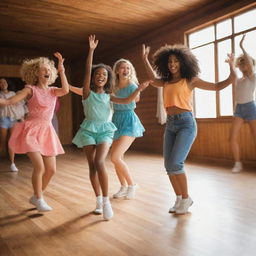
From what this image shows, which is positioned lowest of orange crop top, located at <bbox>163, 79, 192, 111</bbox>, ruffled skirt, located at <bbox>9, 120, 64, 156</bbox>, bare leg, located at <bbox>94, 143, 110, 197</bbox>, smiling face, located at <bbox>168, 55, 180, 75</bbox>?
bare leg, located at <bbox>94, 143, 110, 197</bbox>

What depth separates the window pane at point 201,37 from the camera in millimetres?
5375

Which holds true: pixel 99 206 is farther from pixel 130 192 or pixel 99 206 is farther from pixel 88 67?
pixel 88 67

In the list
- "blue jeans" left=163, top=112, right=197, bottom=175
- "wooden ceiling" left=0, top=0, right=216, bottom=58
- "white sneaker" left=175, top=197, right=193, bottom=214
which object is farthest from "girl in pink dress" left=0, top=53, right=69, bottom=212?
"wooden ceiling" left=0, top=0, right=216, bottom=58

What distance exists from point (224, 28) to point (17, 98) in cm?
398

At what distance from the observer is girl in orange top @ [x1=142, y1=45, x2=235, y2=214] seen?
232 centimetres

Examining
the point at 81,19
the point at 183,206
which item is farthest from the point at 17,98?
the point at 81,19

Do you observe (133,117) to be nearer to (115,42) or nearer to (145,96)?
(145,96)

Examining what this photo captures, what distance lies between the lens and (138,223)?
2172mm

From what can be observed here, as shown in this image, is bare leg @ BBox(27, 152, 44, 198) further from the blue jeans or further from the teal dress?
the blue jeans

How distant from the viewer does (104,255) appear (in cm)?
164

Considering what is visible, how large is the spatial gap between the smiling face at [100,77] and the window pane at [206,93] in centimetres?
328

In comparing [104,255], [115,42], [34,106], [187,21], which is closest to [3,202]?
[34,106]

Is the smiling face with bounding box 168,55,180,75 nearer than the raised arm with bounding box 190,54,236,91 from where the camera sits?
No

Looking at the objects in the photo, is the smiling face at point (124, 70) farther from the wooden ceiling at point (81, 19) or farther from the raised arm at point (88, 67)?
the wooden ceiling at point (81, 19)
